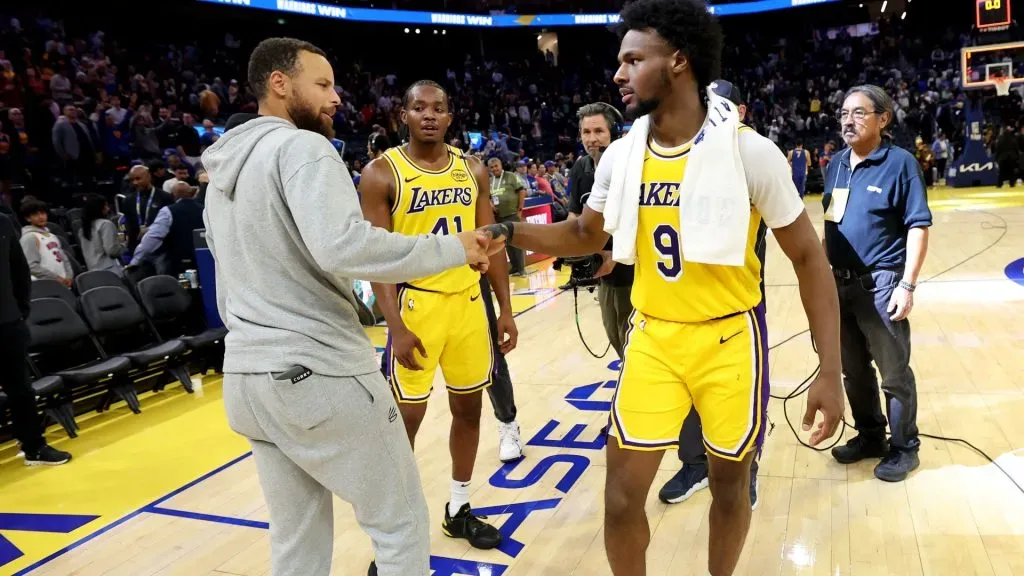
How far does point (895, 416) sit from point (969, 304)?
438 centimetres

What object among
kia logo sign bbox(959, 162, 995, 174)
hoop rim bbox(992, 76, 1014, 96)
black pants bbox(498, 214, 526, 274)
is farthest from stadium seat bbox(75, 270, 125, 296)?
hoop rim bbox(992, 76, 1014, 96)

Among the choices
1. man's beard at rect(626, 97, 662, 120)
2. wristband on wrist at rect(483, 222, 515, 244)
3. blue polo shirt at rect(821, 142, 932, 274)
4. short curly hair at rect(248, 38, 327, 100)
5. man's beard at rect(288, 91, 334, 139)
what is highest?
short curly hair at rect(248, 38, 327, 100)

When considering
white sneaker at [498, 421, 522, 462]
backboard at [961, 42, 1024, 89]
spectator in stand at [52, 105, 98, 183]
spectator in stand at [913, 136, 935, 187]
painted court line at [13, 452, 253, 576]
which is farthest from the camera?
spectator in stand at [913, 136, 935, 187]

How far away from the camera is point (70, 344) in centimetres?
562

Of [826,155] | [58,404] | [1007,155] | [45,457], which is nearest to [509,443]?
[45,457]

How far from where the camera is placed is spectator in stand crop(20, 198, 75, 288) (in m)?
6.45

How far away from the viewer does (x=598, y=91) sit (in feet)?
96.5

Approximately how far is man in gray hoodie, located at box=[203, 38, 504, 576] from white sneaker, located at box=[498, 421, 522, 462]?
2.18m

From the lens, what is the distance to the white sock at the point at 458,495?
344 centimetres

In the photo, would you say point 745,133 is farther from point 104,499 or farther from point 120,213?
point 120,213

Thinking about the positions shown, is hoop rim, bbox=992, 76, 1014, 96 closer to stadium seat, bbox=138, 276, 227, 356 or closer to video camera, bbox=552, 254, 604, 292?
video camera, bbox=552, 254, 604, 292

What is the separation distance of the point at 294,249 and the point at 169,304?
5.09 meters

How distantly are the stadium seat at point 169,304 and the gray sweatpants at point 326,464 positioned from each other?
4.60 meters

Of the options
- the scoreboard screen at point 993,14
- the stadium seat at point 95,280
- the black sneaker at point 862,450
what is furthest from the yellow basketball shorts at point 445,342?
the scoreboard screen at point 993,14
